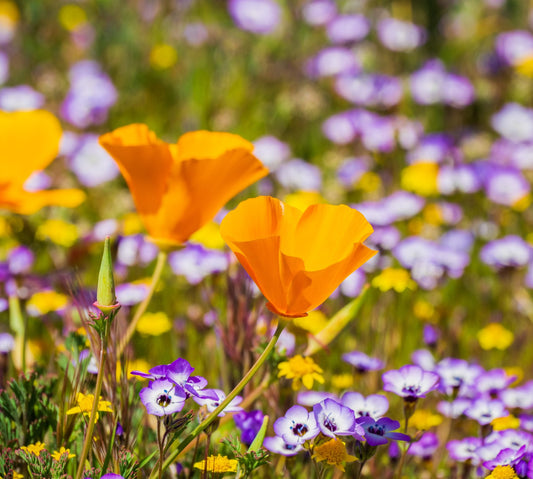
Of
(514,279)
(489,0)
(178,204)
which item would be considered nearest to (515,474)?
(178,204)

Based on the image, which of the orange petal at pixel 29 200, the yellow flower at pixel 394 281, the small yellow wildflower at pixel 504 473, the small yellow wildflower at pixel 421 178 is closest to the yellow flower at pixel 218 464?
the small yellow wildflower at pixel 504 473

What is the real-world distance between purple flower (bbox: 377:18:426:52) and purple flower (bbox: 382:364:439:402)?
3070 millimetres

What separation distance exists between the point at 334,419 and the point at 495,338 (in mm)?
1077

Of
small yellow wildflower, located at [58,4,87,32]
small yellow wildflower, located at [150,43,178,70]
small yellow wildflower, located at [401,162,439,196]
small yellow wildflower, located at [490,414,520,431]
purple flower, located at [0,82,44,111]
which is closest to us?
small yellow wildflower, located at [490,414,520,431]

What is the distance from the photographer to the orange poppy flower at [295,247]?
974 millimetres

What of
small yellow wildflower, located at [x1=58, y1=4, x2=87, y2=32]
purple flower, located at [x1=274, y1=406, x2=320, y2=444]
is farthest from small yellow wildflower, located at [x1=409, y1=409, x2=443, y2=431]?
small yellow wildflower, located at [x1=58, y1=4, x2=87, y2=32]

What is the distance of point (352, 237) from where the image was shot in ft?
3.26

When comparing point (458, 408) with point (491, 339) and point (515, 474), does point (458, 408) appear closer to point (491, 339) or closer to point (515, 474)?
point (515, 474)

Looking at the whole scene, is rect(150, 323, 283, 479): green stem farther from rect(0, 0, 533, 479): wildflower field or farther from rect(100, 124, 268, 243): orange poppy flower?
rect(100, 124, 268, 243): orange poppy flower

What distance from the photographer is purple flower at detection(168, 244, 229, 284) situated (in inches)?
73.9

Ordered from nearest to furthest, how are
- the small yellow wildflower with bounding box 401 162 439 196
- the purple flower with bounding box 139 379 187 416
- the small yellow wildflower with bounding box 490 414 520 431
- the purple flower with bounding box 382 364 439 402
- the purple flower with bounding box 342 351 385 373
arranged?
the purple flower with bounding box 139 379 187 416 → the purple flower with bounding box 382 364 439 402 → the small yellow wildflower with bounding box 490 414 520 431 → the purple flower with bounding box 342 351 385 373 → the small yellow wildflower with bounding box 401 162 439 196

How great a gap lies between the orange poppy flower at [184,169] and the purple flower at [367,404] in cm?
41

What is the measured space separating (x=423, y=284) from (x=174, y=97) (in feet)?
6.33

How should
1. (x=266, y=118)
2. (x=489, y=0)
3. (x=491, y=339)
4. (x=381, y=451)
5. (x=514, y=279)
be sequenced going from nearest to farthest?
(x=381, y=451)
(x=491, y=339)
(x=514, y=279)
(x=266, y=118)
(x=489, y=0)
